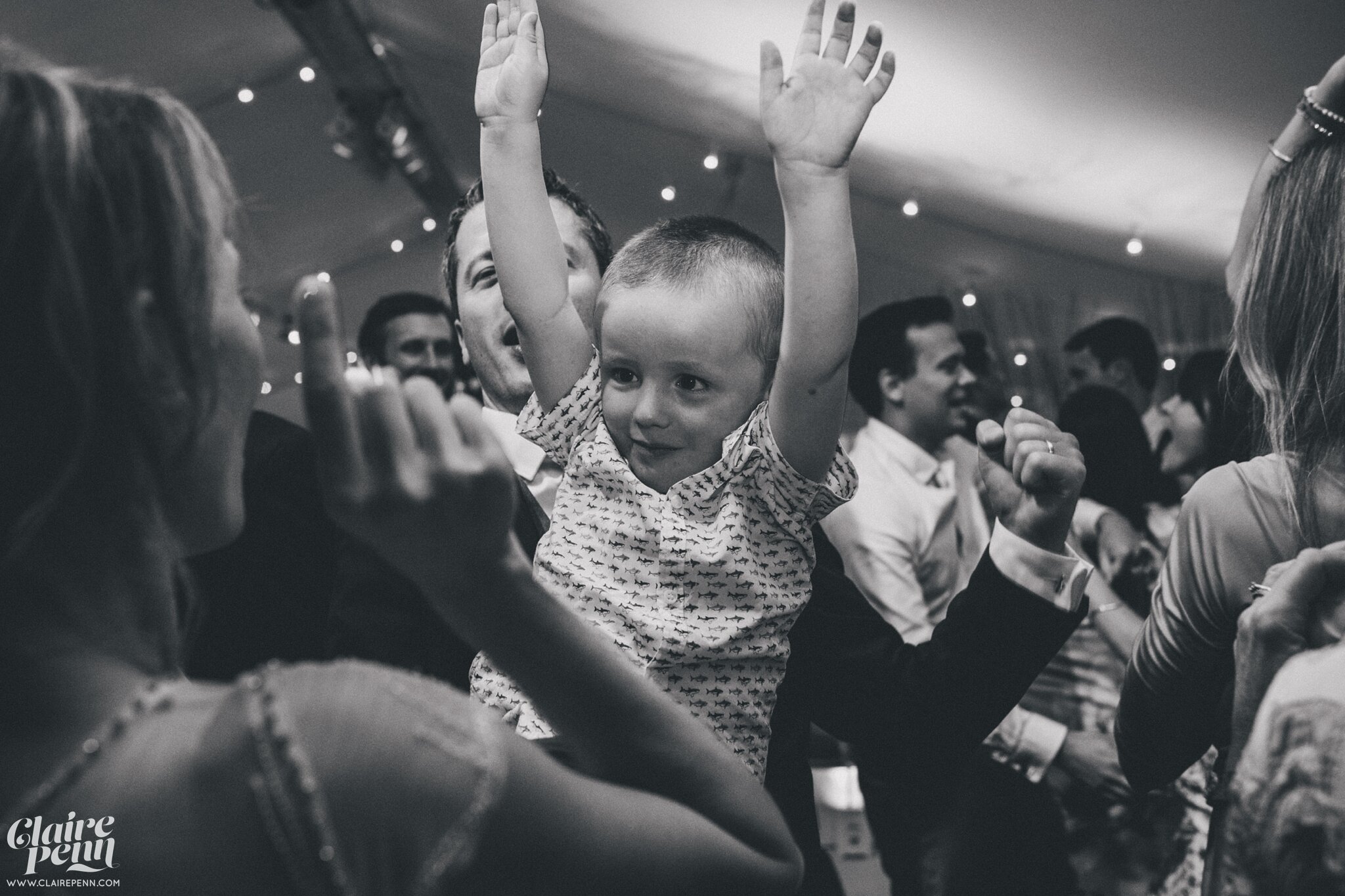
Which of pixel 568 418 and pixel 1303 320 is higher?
pixel 1303 320

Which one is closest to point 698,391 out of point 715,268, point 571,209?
point 715,268

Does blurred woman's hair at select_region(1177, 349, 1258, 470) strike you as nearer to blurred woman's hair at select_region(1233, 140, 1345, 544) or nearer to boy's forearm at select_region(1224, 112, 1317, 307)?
boy's forearm at select_region(1224, 112, 1317, 307)

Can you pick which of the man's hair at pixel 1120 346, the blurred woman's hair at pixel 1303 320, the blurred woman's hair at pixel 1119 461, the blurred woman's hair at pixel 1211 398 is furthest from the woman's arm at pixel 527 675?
the man's hair at pixel 1120 346

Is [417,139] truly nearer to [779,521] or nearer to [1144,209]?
[1144,209]

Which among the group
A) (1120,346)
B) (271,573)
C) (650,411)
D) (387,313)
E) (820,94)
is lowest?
(387,313)

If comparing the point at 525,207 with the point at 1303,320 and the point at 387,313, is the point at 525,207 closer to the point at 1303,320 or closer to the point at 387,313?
the point at 1303,320

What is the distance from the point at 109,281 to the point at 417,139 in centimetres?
627

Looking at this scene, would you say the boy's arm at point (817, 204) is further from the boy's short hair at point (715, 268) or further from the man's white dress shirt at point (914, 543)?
the man's white dress shirt at point (914, 543)

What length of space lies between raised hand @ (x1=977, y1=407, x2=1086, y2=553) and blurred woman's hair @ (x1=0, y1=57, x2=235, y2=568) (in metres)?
0.73

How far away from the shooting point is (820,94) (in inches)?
48.5

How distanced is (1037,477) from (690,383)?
40 centimetres

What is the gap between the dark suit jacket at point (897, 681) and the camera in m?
1.24

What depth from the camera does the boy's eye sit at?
137cm

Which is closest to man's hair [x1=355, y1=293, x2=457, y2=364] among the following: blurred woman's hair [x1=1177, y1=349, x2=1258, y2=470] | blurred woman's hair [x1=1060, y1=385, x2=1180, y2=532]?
blurred woman's hair [x1=1060, y1=385, x2=1180, y2=532]
